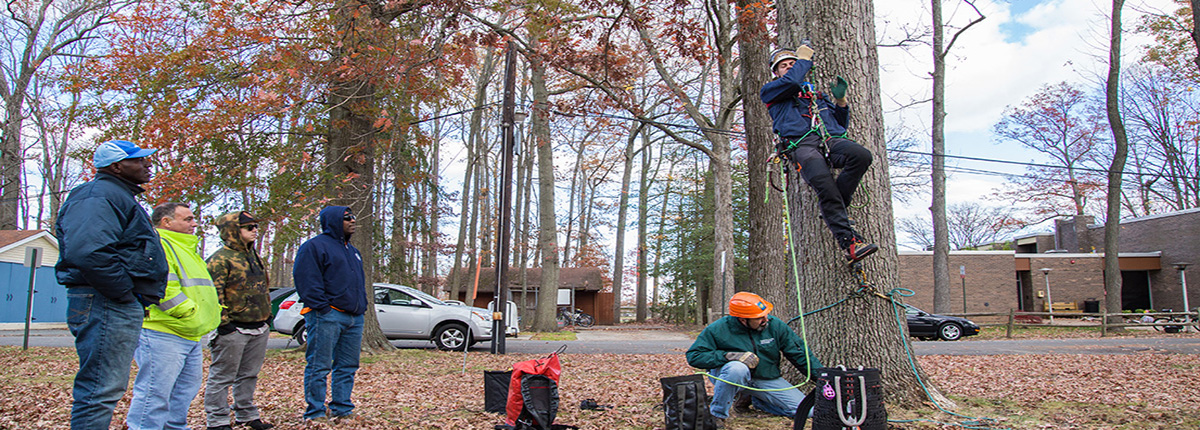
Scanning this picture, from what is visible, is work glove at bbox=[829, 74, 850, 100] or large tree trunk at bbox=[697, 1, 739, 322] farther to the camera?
large tree trunk at bbox=[697, 1, 739, 322]

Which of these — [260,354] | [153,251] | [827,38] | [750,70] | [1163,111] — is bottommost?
[260,354]

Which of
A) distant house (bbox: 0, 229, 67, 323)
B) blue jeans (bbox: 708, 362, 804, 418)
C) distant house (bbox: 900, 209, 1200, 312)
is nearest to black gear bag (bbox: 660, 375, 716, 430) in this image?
blue jeans (bbox: 708, 362, 804, 418)

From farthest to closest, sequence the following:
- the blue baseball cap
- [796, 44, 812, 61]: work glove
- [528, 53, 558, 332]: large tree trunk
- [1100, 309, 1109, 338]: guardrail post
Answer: [528, 53, 558, 332]: large tree trunk, [1100, 309, 1109, 338]: guardrail post, [796, 44, 812, 61]: work glove, the blue baseball cap

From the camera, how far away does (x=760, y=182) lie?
9.98 m

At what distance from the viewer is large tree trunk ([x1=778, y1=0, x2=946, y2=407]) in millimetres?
4949

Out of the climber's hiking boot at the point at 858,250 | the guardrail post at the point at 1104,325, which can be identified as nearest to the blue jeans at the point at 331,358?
the climber's hiking boot at the point at 858,250

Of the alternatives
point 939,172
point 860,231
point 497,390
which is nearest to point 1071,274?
point 939,172

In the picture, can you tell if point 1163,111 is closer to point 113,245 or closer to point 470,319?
point 470,319

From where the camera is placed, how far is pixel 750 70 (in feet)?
33.2

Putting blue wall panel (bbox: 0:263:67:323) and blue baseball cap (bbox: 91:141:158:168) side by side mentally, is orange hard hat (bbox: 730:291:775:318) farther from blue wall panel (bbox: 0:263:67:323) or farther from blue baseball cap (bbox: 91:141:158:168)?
blue wall panel (bbox: 0:263:67:323)

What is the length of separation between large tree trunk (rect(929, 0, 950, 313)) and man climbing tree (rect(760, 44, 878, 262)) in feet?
59.6

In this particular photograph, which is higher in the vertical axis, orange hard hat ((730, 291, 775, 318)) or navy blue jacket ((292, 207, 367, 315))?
navy blue jacket ((292, 207, 367, 315))

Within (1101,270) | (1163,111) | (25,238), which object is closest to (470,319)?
(25,238)

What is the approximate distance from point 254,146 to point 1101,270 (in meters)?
36.0
